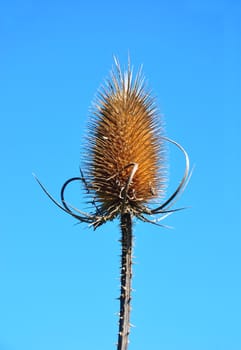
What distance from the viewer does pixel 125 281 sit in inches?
298

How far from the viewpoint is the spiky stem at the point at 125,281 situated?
287 inches

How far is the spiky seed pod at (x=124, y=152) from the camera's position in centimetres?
794

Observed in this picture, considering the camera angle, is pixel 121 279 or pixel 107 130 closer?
pixel 121 279

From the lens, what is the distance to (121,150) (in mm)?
7996

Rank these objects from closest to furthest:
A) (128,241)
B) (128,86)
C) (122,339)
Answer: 1. (122,339)
2. (128,241)
3. (128,86)

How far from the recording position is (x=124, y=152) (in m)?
8.01

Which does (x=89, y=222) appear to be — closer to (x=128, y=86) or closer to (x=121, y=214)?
(x=121, y=214)

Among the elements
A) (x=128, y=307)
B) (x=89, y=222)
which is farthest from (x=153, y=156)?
(x=128, y=307)

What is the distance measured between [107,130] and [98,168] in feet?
1.39

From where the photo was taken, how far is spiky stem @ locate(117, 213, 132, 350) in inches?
287

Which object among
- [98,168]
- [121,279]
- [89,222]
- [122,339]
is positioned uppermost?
[98,168]

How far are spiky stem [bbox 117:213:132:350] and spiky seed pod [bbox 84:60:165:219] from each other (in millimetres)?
175

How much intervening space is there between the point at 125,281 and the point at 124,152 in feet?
4.52

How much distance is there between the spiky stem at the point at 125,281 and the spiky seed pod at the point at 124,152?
0.57 feet
